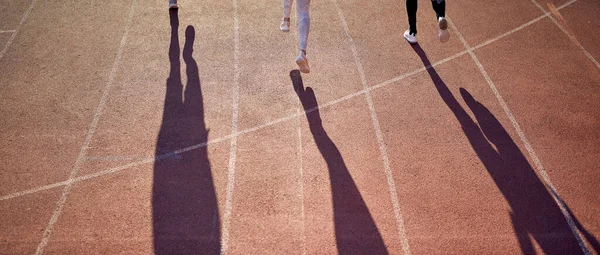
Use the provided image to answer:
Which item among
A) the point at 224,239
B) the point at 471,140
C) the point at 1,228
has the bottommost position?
the point at 471,140

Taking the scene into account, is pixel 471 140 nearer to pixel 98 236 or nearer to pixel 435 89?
pixel 435 89

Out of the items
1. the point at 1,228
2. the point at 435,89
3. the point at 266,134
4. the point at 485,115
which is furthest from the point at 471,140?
the point at 1,228

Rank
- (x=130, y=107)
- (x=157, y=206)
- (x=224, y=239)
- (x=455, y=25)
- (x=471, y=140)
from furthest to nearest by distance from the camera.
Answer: (x=455, y=25), (x=130, y=107), (x=471, y=140), (x=157, y=206), (x=224, y=239)

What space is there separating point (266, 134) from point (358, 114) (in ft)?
4.76

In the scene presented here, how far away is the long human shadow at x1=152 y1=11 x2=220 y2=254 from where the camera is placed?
5.09 meters

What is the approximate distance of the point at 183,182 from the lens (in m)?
5.73

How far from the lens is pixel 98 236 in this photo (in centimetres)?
512

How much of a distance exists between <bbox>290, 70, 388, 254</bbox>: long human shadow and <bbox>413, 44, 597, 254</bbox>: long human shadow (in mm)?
1737

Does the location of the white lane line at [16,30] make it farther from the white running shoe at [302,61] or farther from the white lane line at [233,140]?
the white running shoe at [302,61]

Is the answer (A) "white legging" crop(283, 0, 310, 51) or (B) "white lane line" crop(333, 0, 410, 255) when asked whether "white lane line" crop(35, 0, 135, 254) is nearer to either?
(A) "white legging" crop(283, 0, 310, 51)

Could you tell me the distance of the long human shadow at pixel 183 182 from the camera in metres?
5.09

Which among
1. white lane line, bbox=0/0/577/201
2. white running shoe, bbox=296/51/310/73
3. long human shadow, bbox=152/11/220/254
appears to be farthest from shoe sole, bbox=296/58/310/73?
long human shadow, bbox=152/11/220/254

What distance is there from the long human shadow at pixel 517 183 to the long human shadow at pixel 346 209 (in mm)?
1737

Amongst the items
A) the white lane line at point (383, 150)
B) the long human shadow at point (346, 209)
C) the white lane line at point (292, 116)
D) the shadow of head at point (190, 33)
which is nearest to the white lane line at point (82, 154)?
the white lane line at point (292, 116)
